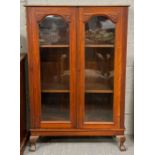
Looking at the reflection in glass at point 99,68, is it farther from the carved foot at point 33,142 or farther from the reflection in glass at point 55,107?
the carved foot at point 33,142

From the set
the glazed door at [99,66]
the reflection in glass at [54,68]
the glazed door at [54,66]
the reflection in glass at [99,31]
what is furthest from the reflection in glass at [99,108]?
the reflection in glass at [99,31]

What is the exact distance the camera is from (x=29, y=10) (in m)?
2.56

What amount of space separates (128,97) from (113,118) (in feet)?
1.35

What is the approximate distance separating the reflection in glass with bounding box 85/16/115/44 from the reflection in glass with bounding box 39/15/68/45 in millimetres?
197

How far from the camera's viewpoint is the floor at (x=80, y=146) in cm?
273

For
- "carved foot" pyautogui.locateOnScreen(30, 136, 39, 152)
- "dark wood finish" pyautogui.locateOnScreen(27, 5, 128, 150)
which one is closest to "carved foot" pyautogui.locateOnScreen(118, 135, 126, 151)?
"dark wood finish" pyautogui.locateOnScreen(27, 5, 128, 150)

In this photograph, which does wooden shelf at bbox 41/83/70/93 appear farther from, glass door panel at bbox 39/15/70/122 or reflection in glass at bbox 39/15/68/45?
reflection in glass at bbox 39/15/68/45

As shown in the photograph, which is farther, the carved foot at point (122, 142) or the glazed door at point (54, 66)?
the carved foot at point (122, 142)

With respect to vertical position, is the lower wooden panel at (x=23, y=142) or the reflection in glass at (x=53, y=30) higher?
the reflection in glass at (x=53, y=30)

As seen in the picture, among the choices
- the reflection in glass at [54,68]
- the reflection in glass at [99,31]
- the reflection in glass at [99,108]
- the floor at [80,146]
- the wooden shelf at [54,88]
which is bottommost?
the floor at [80,146]

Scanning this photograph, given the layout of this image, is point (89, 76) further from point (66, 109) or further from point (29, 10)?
point (29, 10)
